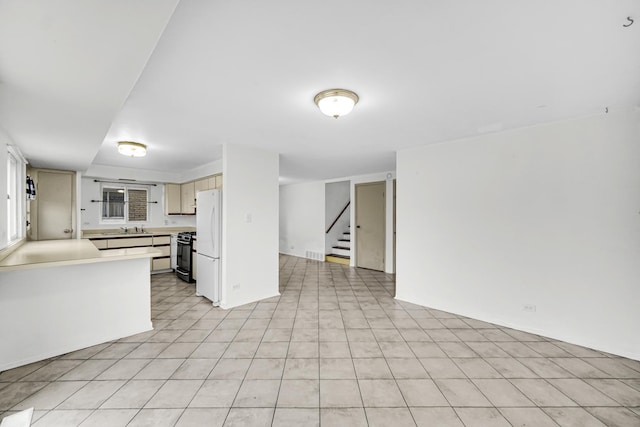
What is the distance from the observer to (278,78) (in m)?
1.92

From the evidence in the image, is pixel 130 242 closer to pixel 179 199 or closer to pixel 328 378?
pixel 179 199

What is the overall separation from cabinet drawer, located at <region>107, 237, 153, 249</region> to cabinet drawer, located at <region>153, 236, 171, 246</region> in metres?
0.07

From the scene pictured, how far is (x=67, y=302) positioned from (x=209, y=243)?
1.60 m

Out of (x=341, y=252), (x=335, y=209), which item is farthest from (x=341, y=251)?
(x=335, y=209)

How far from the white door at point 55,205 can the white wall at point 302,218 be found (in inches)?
197

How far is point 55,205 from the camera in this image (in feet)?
14.8

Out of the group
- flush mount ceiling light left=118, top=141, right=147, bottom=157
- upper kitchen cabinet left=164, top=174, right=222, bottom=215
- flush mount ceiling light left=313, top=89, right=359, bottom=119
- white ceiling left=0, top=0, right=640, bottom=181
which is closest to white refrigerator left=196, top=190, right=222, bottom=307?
flush mount ceiling light left=118, top=141, right=147, bottom=157

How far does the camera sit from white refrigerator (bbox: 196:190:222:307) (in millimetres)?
3732

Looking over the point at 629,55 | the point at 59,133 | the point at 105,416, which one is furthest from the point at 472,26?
the point at 59,133

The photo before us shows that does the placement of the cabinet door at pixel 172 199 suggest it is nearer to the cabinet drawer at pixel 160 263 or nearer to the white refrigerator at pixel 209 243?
the cabinet drawer at pixel 160 263

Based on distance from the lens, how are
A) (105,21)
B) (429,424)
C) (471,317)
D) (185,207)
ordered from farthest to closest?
(185,207), (471,317), (429,424), (105,21)

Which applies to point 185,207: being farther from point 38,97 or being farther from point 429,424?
point 429,424

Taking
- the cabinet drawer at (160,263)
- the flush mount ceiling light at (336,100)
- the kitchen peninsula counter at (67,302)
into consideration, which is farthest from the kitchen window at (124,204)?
the flush mount ceiling light at (336,100)

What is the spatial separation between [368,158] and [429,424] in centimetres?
376
